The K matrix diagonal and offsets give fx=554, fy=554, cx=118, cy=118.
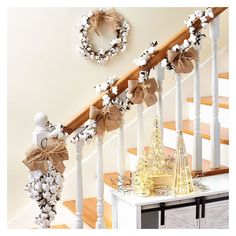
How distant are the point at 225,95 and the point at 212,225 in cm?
138

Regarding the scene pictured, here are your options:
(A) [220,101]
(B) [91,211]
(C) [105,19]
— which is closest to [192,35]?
(A) [220,101]

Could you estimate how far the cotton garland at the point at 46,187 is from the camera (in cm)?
274

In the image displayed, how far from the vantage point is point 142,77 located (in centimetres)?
291

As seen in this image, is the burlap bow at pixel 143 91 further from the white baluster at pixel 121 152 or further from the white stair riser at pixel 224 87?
the white stair riser at pixel 224 87

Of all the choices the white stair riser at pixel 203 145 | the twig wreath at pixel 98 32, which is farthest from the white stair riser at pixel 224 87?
the twig wreath at pixel 98 32

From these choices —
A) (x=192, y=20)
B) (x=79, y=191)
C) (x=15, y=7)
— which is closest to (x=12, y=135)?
(x=15, y=7)

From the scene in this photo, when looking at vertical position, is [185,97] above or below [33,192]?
above

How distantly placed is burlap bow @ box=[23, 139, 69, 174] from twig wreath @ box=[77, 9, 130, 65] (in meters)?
1.34

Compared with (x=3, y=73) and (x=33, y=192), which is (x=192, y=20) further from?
(x=33, y=192)

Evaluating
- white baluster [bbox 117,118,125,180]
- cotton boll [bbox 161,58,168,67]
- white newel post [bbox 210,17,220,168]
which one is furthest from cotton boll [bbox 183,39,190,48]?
white baluster [bbox 117,118,125,180]

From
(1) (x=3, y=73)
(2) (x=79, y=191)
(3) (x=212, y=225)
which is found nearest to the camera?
(1) (x=3, y=73)

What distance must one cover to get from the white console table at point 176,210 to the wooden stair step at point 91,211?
215mm

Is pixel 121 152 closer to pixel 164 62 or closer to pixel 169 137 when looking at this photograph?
pixel 164 62

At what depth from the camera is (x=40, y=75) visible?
3.91 metres
